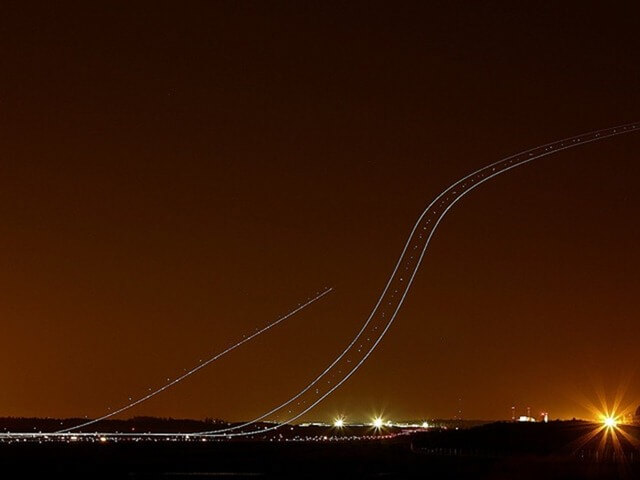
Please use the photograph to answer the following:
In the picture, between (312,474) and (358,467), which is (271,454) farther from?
(312,474)

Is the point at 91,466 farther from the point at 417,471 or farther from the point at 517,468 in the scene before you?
the point at 517,468

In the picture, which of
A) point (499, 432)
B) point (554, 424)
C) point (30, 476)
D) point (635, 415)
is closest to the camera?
point (30, 476)

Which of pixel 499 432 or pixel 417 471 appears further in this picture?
pixel 499 432

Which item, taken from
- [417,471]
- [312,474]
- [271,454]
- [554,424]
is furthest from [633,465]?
[554,424]

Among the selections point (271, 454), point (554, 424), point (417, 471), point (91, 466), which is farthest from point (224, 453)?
point (554, 424)

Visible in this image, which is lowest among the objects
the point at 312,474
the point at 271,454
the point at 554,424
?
the point at 312,474

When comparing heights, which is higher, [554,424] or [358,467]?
[554,424]

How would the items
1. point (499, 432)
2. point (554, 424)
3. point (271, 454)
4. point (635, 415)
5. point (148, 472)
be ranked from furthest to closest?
point (635, 415), point (554, 424), point (499, 432), point (271, 454), point (148, 472)
